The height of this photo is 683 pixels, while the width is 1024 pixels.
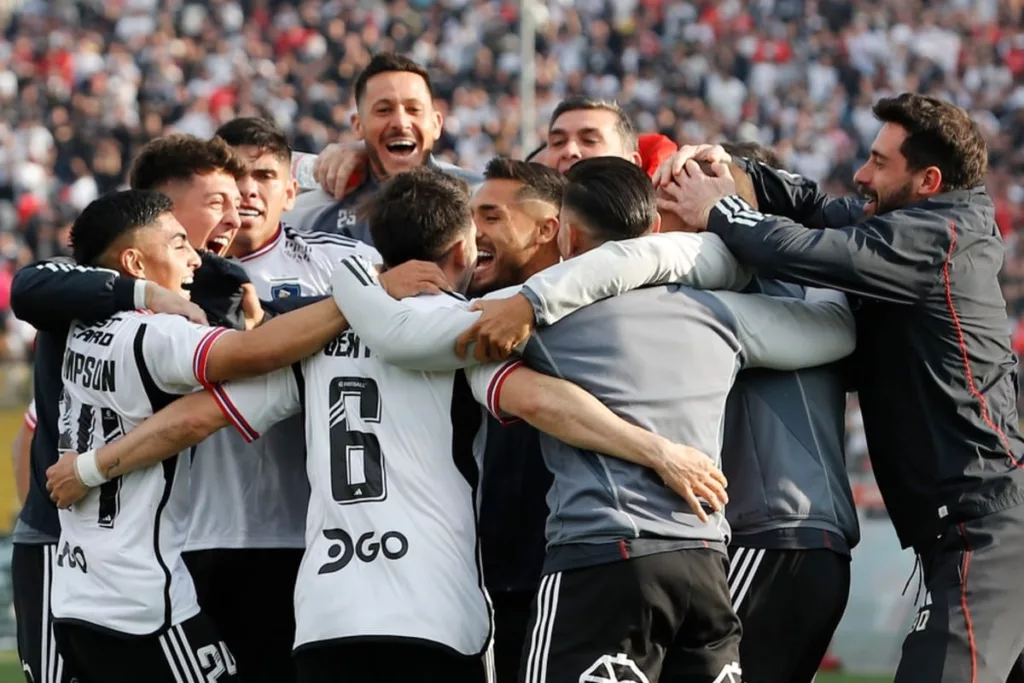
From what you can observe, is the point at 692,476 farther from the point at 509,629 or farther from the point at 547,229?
the point at 547,229

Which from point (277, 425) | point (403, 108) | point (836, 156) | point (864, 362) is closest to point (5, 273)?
point (836, 156)

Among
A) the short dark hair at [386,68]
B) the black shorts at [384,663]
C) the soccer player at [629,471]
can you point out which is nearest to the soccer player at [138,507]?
the soccer player at [629,471]

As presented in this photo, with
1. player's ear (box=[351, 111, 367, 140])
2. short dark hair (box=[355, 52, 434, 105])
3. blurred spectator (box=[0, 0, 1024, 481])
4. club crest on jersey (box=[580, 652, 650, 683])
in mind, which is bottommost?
club crest on jersey (box=[580, 652, 650, 683])

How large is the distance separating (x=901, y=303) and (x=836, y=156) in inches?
763

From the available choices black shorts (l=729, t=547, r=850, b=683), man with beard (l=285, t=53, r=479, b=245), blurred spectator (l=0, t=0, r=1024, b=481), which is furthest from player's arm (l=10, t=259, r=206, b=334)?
blurred spectator (l=0, t=0, r=1024, b=481)

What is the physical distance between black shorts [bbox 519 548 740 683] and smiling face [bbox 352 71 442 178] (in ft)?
11.5

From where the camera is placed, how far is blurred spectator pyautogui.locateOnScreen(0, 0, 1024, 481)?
24.6 metres

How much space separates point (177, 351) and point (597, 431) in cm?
142

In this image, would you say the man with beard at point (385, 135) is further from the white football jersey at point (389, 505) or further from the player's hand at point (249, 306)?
the white football jersey at point (389, 505)

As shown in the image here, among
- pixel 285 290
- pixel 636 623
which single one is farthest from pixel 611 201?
pixel 285 290

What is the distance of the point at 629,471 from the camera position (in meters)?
4.97

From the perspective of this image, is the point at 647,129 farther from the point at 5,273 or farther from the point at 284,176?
the point at 284,176

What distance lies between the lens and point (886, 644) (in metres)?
13.5

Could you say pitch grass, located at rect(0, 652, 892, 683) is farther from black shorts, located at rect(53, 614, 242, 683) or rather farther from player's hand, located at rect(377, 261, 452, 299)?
player's hand, located at rect(377, 261, 452, 299)
